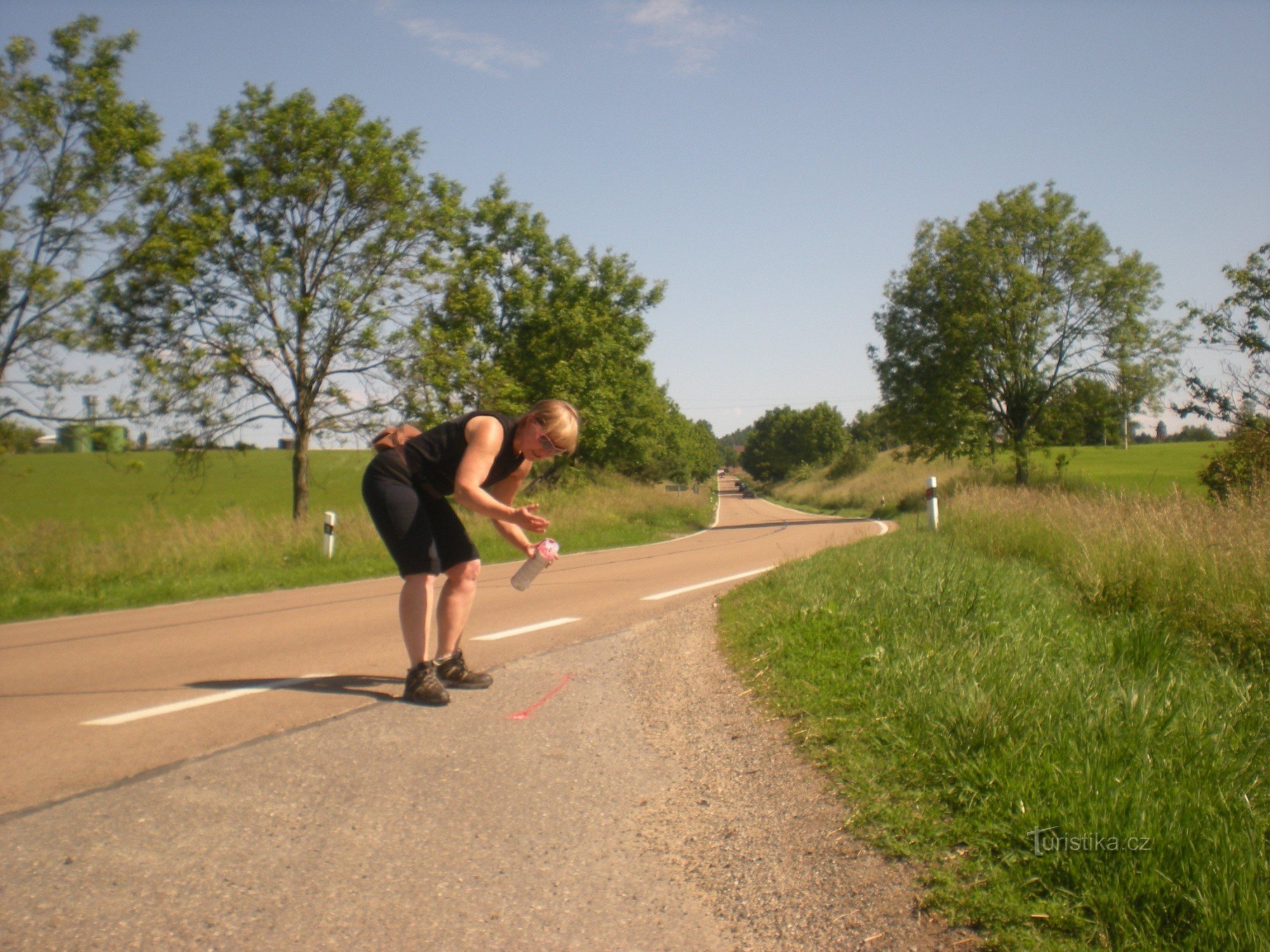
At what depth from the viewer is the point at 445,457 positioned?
4840 millimetres

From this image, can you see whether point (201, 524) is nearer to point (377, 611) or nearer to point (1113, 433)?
point (377, 611)

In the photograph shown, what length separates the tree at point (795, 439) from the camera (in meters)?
130

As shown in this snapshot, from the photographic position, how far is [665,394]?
62.1 metres

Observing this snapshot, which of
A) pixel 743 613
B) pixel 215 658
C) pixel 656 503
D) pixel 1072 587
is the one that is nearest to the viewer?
pixel 215 658

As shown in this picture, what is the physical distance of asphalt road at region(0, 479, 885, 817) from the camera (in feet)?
13.2

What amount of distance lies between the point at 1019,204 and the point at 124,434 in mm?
35739

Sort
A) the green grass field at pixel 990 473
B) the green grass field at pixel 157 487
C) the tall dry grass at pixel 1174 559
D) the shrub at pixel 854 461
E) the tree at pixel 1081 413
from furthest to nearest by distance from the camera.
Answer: the shrub at pixel 854 461 < the tree at pixel 1081 413 < the green grass field at pixel 990 473 < the green grass field at pixel 157 487 < the tall dry grass at pixel 1174 559

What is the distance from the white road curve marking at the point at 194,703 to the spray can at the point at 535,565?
4.85 feet

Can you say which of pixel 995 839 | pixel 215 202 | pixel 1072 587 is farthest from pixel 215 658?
pixel 215 202

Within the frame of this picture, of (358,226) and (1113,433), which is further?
(1113,433)

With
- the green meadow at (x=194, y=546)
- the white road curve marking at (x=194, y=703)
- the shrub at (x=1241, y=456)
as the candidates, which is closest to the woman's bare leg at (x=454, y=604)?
the white road curve marking at (x=194, y=703)

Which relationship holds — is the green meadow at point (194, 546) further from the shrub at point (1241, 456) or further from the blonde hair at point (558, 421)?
the shrub at point (1241, 456)

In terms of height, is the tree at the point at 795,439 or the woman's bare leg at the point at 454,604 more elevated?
the tree at the point at 795,439

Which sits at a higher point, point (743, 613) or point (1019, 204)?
point (1019, 204)
